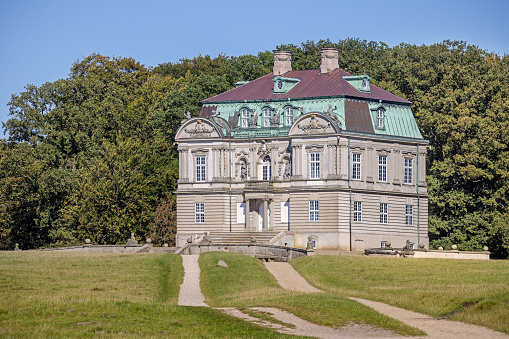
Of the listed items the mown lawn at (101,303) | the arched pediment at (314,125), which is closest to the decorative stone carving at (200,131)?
the arched pediment at (314,125)

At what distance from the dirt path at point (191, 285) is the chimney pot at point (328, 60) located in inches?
1106

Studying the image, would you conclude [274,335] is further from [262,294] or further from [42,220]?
[42,220]

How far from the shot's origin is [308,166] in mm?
94000

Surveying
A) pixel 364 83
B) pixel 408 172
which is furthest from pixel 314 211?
pixel 364 83

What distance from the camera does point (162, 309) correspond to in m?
51.2

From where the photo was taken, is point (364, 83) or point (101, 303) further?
point (364, 83)

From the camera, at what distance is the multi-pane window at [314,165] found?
308 ft

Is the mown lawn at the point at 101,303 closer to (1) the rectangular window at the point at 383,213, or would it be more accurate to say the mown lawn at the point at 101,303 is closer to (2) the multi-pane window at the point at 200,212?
(2) the multi-pane window at the point at 200,212

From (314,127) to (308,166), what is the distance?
10.7ft

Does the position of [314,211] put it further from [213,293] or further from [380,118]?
[213,293]

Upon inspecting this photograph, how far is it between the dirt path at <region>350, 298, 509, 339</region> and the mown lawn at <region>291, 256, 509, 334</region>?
0.69m

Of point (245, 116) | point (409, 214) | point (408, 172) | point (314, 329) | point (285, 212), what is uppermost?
point (245, 116)

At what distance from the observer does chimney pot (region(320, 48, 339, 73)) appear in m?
102

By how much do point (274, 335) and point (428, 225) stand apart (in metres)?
56.3
